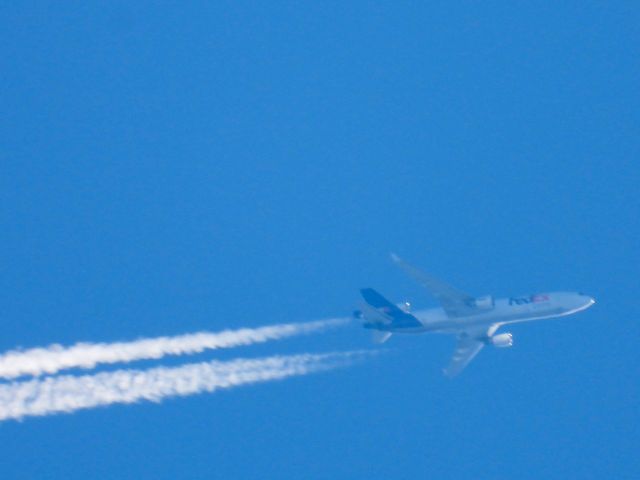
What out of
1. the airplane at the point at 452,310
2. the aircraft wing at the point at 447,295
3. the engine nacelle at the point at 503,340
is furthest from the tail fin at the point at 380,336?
the engine nacelle at the point at 503,340

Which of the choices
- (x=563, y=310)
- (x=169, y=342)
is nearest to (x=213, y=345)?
(x=169, y=342)

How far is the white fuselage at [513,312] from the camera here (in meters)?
71.0

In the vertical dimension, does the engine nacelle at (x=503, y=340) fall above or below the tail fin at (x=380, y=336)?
below

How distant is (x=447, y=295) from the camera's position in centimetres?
7138

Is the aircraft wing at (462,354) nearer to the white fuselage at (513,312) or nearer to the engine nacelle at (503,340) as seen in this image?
the engine nacelle at (503,340)

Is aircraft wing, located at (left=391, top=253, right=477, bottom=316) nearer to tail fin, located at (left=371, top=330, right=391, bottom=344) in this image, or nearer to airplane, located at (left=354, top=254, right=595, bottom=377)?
airplane, located at (left=354, top=254, right=595, bottom=377)

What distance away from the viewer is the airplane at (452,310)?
71062mm

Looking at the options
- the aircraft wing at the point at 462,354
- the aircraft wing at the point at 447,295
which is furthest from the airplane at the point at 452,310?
the aircraft wing at the point at 462,354

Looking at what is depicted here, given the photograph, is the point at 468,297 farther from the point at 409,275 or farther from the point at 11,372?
the point at 11,372

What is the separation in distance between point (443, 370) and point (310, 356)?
1108 cm

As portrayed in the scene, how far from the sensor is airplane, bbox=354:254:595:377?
71062 mm

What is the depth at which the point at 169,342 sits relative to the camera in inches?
2704

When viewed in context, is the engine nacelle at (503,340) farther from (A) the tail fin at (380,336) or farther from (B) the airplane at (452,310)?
(A) the tail fin at (380,336)

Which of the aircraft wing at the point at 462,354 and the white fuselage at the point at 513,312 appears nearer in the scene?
the white fuselage at the point at 513,312
